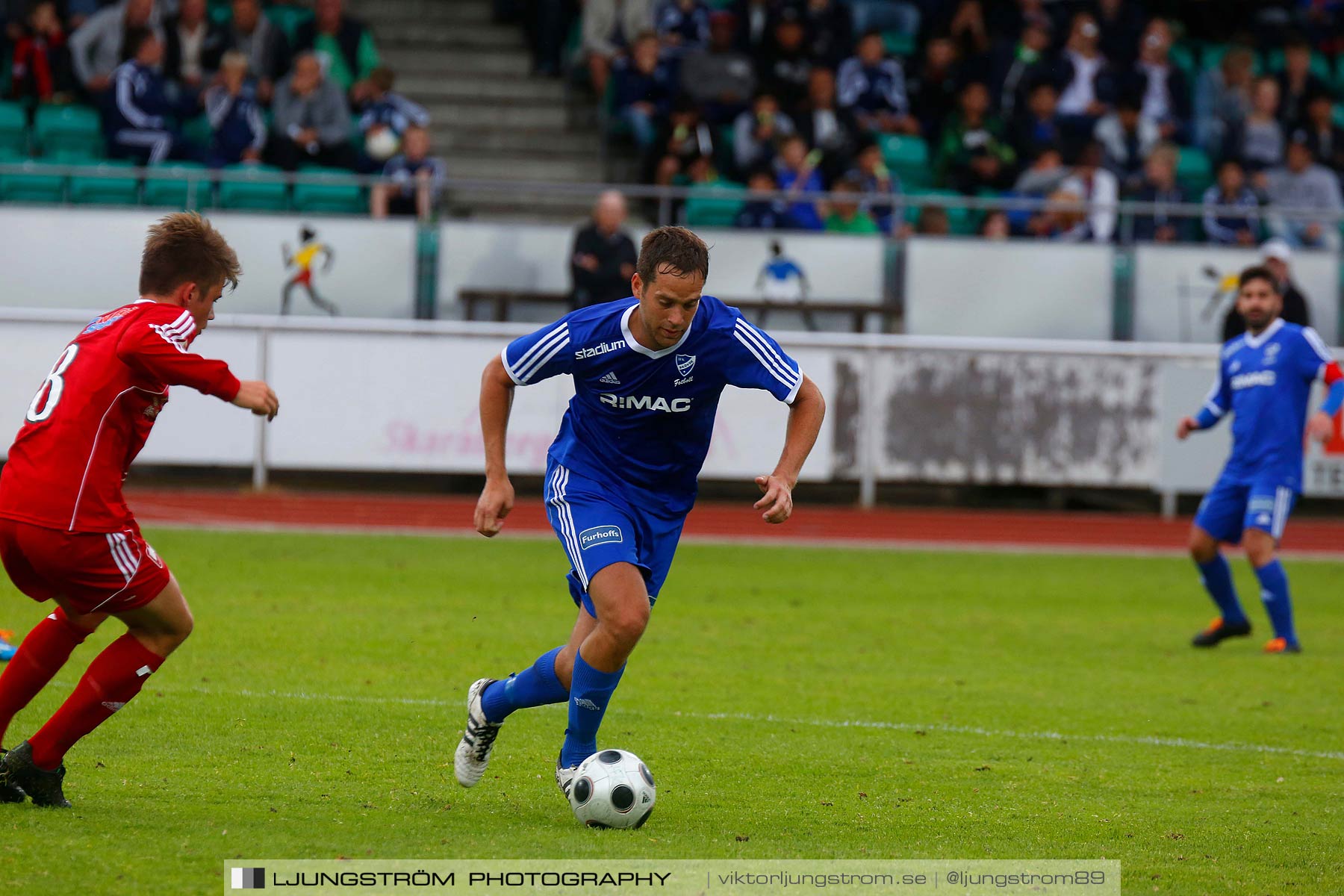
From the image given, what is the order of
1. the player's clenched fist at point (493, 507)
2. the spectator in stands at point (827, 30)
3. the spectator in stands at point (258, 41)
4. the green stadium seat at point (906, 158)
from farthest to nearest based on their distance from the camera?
the spectator in stands at point (827, 30), the green stadium seat at point (906, 158), the spectator in stands at point (258, 41), the player's clenched fist at point (493, 507)

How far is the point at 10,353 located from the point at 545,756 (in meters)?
10.0

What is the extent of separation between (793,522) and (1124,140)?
720cm

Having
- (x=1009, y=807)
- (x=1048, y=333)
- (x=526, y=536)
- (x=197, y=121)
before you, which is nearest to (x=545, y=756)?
(x=1009, y=807)

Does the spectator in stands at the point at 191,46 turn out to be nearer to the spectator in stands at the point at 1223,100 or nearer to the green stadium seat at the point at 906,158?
the green stadium seat at the point at 906,158

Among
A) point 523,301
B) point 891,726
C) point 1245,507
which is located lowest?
point 891,726

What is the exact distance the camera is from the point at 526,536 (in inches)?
530

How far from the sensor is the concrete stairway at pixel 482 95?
19.9m

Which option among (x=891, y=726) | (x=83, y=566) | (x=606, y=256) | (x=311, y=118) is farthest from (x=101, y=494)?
(x=311, y=118)

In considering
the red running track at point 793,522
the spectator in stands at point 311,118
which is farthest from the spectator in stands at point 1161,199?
the spectator in stands at point 311,118

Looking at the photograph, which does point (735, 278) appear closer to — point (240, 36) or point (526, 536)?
point (526, 536)

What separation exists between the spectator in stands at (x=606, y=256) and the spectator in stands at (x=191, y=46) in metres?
5.88

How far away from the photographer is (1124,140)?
1864 cm

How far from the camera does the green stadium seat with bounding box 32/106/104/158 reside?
56.2 ft

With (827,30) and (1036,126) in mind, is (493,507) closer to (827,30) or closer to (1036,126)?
(1036,126)
